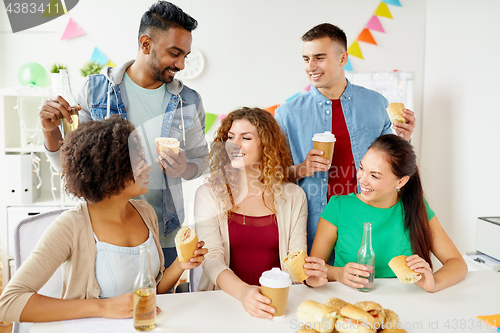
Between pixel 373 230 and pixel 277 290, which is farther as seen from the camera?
pixel 373 230

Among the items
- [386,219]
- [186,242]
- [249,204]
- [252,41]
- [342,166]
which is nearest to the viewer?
[186,242]

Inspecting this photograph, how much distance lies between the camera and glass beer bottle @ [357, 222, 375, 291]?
131 cm

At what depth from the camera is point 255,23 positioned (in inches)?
151

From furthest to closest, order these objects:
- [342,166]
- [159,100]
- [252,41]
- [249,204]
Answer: [252,41]
[342,166]
[159,100]
[249,204]

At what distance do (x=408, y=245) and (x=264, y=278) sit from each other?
73 centimetres

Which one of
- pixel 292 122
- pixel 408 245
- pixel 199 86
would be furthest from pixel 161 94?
pixel 199 86

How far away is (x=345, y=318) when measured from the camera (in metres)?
0.97

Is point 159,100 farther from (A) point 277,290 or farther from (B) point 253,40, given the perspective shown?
(B) point 253,40

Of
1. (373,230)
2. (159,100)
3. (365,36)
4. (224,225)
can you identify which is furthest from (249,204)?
(365,36)

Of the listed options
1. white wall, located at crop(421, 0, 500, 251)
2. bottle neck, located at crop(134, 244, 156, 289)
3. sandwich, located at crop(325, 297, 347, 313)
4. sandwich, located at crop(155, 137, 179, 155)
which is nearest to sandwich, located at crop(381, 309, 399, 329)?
sandwich, located at crop(325, 297, 347, 313)

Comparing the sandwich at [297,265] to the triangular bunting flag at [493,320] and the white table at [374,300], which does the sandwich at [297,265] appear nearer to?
the white table at [374,300]

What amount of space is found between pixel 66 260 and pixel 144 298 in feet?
1.14

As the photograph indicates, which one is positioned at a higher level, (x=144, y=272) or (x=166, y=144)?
(x=166, y=144)

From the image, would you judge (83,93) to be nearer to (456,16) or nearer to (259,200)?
(259,200)
